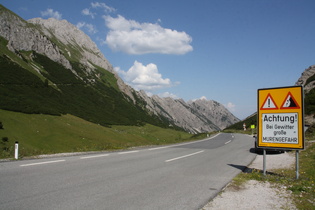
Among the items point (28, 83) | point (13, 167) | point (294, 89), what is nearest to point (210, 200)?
point (294, 89)

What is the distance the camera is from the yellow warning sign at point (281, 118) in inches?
356

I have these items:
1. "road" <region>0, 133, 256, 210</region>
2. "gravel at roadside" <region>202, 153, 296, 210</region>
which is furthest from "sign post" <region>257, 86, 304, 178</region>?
"gravel at roadside" <region>202, 153, 296, 210</region>

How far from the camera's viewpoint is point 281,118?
31.3ft

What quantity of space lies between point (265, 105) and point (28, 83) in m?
92.7

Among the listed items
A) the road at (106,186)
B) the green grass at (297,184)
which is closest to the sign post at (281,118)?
the green grass at (297,184)

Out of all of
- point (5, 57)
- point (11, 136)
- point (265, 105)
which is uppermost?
point (5, 57)

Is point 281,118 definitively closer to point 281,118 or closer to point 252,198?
point 281,118

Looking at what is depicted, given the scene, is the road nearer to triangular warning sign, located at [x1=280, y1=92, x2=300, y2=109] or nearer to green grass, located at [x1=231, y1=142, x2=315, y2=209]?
green grass, located at [x1=231, y1=142, x2=315, y2=209]

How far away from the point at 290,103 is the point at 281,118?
0.67m

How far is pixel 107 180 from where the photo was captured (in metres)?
7.55

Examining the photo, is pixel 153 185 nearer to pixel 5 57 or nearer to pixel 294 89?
pixel 294 89

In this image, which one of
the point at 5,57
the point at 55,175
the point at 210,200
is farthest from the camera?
the point at 5,57

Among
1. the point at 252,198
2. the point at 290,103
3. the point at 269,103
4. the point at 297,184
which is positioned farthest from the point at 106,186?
the point at 290,103

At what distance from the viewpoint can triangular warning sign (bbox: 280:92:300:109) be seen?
360 inches
